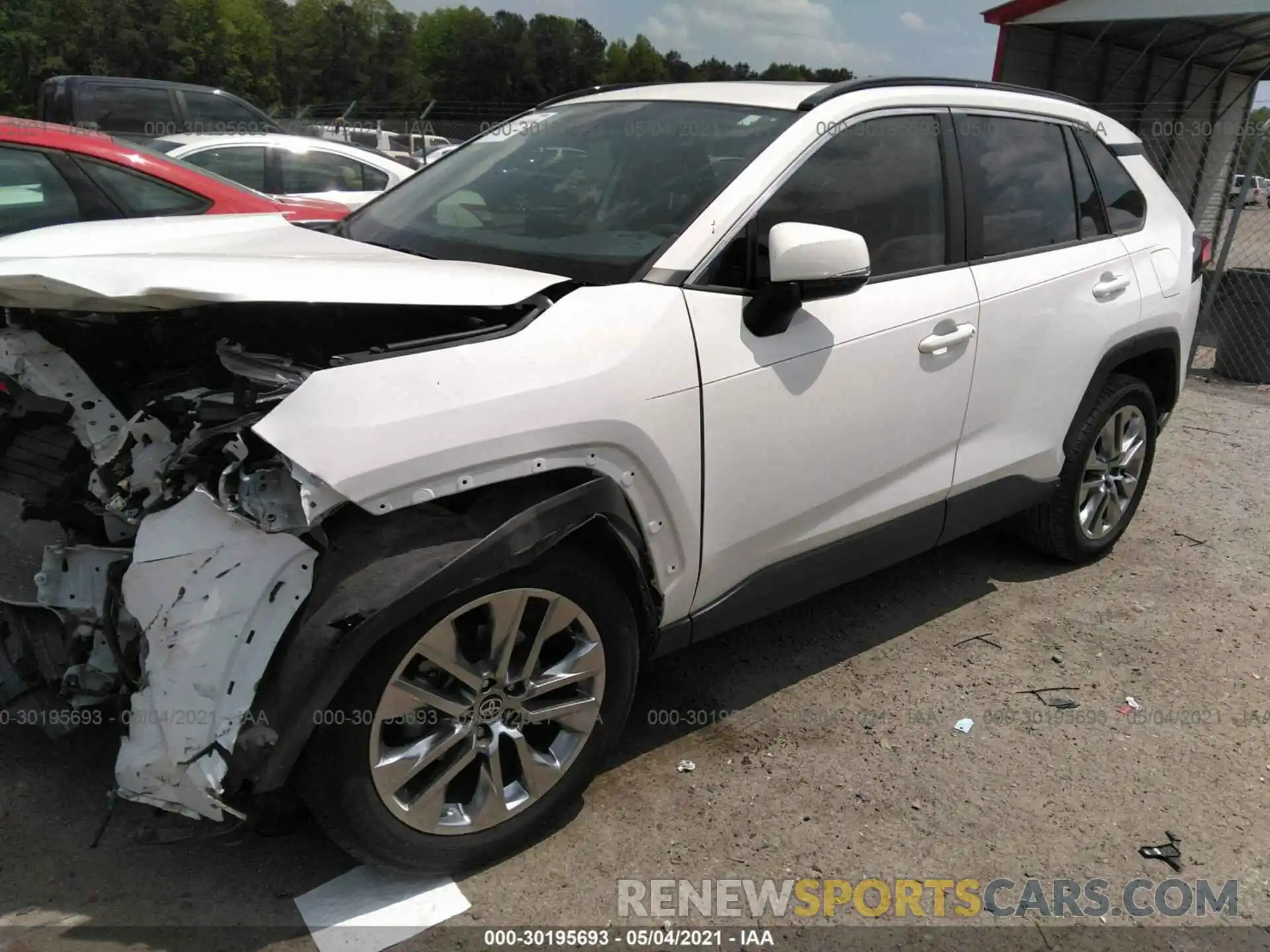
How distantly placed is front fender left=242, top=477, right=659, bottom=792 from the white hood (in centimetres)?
49

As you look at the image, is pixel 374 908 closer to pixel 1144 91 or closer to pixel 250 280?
pixel 250 280

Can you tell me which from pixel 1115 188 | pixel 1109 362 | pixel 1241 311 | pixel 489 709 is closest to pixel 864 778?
pixel 489 709

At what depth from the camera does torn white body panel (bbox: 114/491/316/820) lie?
194cm

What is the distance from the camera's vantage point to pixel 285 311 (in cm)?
229

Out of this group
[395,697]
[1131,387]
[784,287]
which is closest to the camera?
[395,697]

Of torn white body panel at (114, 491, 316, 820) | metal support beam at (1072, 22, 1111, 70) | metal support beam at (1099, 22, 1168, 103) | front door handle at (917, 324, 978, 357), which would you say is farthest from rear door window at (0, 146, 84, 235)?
metal support beam at (1099, 22, 1168, 103)

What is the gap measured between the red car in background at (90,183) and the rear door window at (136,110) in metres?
5.97

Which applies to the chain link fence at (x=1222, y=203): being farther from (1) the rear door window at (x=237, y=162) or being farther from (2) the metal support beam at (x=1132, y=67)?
(1) the rear door window at (x=237, y=162)

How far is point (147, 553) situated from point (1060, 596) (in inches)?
138

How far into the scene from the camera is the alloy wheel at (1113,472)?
4082mm

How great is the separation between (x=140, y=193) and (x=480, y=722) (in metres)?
3.94

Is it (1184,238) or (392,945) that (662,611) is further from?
(1184,238)

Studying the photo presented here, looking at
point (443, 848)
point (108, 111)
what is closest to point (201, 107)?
point (108, 111)

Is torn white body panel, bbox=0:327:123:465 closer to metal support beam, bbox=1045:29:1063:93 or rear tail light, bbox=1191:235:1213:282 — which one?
rear tail light, bbox=1191:235:1213:282
